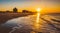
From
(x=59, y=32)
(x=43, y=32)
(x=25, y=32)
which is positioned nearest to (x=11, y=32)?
(x=25, y=32)

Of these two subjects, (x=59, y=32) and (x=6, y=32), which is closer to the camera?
(x=6, y=32)

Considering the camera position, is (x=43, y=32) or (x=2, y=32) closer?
(x=2, y=32)

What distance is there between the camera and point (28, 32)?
49.7ft

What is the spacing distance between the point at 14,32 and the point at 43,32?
2574 millimetres

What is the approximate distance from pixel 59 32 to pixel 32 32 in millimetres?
2570

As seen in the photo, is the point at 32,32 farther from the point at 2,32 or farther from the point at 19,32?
the point at 2,32

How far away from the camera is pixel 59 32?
15.9 m

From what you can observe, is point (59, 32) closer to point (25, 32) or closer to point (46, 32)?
point (46, 32)

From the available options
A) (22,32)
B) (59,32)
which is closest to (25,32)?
(22,32)

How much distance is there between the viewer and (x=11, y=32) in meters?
14.9

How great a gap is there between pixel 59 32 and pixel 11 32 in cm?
438

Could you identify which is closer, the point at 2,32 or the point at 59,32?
the point at 2,32

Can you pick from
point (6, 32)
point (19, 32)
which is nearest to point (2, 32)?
point (6, 32)

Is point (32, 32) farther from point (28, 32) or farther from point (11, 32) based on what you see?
point (11, 32)
